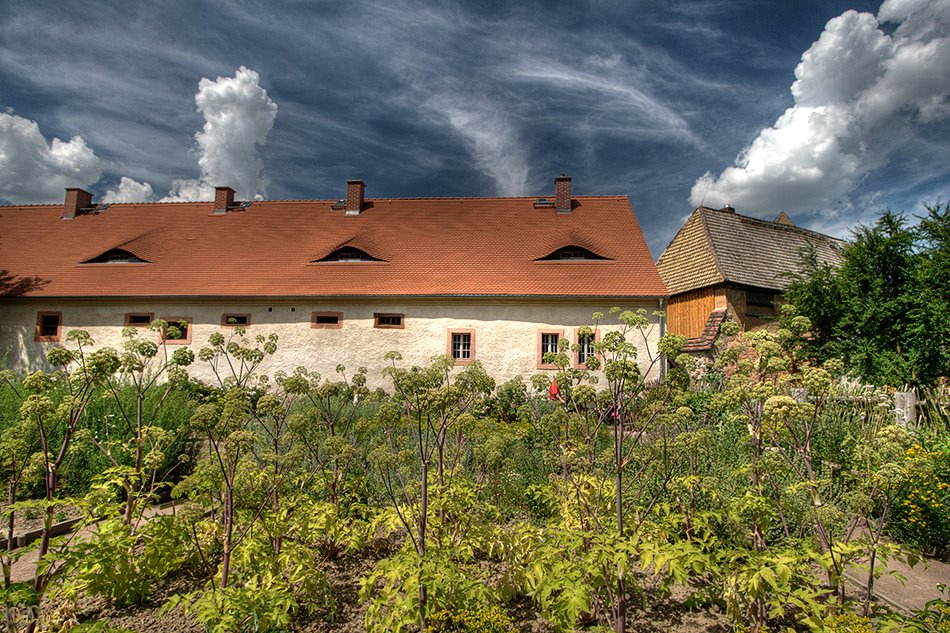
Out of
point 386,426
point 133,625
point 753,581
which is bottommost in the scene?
point 133,625

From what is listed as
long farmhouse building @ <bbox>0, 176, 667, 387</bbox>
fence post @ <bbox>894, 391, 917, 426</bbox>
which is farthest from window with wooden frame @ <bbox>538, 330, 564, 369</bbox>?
fence post @ <bbox>894, 391, 917, 426</bbox>

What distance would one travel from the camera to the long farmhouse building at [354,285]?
15.4m

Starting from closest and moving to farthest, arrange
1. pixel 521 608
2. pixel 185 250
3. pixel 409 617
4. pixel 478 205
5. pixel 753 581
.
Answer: pixel 753 581 < pixel 409 617 < pixel 521 608 < pixel 185 250 < pixel 478 205

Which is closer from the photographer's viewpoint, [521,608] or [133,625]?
[133,625]

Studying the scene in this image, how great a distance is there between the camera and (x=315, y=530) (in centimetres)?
363

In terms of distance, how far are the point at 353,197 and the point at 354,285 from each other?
5566 millimetres

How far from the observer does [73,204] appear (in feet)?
66.6

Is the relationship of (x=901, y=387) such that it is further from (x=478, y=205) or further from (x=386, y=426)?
(x=478, y=205)

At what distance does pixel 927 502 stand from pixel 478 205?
17.0 m

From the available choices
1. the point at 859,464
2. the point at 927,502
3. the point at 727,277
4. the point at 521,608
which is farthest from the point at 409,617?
the point at 727,277

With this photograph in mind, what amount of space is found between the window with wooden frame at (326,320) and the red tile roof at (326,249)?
0.73m

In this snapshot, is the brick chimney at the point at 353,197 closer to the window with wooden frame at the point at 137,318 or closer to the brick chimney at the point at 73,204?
the window with wooden frame at the point at 137,318

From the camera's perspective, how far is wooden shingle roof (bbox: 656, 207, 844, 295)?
56.2 feet

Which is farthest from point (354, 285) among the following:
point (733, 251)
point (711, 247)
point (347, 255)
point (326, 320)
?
point (733, 251)
